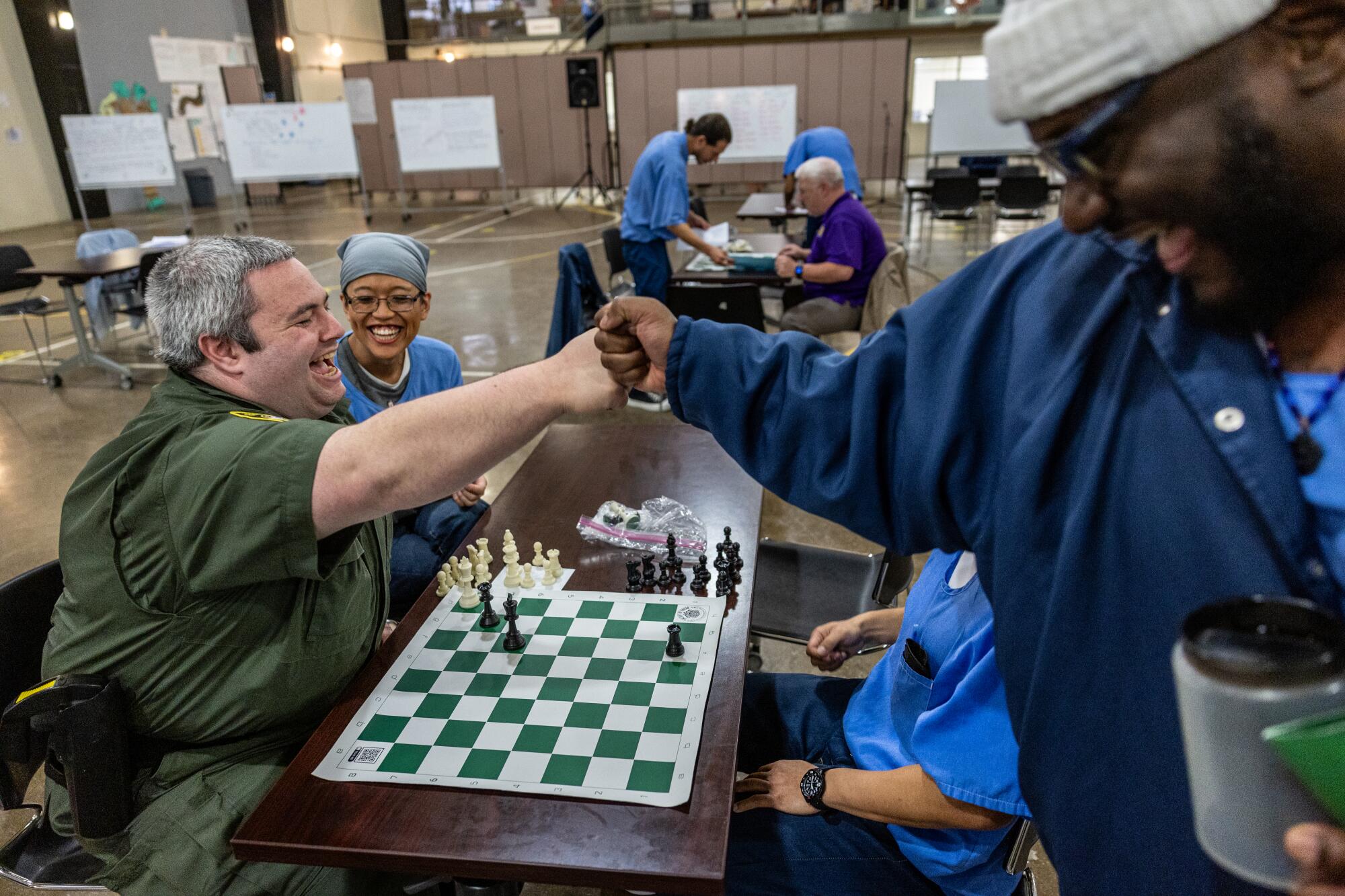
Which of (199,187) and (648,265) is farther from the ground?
(199,187)

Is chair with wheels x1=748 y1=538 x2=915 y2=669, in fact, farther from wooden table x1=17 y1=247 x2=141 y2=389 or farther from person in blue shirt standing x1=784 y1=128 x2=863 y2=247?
wooden table x1=17 y1=247 x2=141 y2=389

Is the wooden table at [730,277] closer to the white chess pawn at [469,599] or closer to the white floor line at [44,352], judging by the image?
the white chess pawn at [469,599]

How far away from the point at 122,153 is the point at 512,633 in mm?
12086

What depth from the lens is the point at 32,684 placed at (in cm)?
191

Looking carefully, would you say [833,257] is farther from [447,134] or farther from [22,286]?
[447,134]

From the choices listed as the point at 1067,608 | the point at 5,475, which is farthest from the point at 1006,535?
the point at 5,475

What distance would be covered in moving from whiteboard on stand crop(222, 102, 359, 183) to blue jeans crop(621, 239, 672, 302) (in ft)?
27.4

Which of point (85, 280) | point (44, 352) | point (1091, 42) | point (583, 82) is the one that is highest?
point (583, 82)

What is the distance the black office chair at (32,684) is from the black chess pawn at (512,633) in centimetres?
90

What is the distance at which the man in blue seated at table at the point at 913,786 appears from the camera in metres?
1.31

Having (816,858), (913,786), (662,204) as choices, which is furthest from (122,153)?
(913,786)

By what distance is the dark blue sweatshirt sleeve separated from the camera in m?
0.96

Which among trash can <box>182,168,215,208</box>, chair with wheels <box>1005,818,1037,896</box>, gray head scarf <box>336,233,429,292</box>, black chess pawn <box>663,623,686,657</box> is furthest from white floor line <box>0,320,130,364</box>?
trash can <box>182,168,215,208</box>

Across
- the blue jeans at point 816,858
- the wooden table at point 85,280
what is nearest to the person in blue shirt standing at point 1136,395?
the blue jeans at point 816,858
